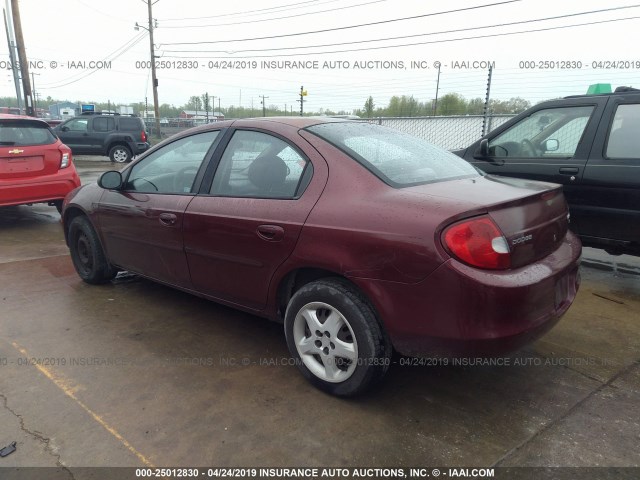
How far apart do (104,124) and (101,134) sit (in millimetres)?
378

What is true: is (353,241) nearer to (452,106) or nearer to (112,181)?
(112,181)

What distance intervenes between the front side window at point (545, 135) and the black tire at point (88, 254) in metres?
3.86

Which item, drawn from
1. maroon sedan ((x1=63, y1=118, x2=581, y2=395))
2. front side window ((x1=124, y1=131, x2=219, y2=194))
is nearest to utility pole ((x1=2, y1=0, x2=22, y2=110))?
front side window ((x1=124, y1=131, x2=219, y2=194))

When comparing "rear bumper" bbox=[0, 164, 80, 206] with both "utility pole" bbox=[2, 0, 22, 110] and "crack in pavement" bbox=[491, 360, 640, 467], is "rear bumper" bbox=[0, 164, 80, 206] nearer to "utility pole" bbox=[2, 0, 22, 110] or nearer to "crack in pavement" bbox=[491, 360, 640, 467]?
"crack in pavement" bbox=[491, 360, 640, 467]

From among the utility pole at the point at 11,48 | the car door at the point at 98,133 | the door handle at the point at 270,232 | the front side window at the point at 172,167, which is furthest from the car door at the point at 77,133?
the door handle at the point at 270,232

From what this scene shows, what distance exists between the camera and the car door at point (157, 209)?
10.7ft

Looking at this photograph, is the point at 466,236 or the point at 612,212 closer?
the point at 466,236

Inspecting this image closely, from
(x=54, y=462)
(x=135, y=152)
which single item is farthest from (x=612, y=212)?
(x=135, y=152)

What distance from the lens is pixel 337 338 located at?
2.51m

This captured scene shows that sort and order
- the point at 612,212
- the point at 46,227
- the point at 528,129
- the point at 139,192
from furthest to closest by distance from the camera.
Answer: the point at 46,227, the point at 528,129, the point at 612,212, the point at 139,192

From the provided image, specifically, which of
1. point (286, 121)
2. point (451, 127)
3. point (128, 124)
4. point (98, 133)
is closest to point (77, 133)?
point (98, 133)

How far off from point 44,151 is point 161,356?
488 cm

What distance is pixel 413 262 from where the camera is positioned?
2.16 metres

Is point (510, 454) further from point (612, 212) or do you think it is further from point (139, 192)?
point (139, 192)
